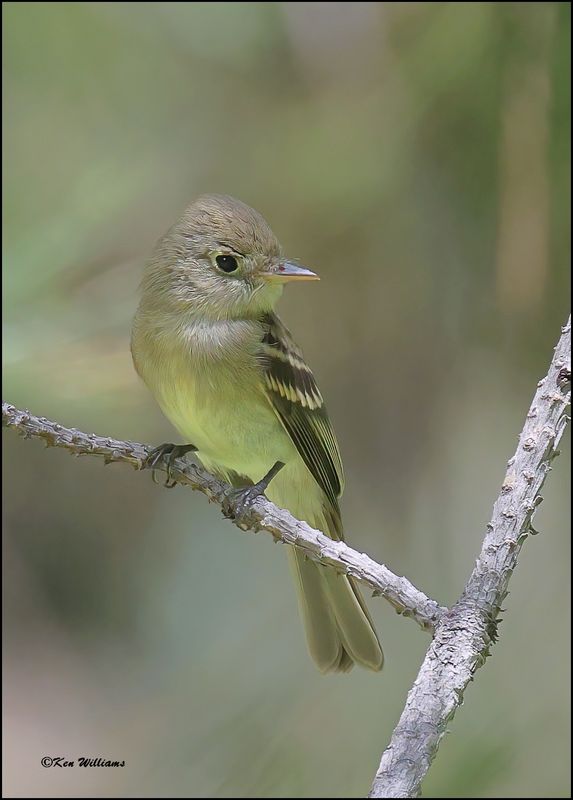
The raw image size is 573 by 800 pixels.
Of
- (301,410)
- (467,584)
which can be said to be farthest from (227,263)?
→ (467,584)

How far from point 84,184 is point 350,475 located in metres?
1.18

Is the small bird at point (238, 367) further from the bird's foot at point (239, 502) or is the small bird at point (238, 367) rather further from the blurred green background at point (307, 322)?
the blurred green background at point (307, 322)

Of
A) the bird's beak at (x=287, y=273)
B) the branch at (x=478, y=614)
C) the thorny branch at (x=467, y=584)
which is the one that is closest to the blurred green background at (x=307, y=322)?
the bird's beak at (x=287, y=273)

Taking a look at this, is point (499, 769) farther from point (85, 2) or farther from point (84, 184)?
point (85, 2)

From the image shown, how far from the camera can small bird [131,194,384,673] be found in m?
2.23

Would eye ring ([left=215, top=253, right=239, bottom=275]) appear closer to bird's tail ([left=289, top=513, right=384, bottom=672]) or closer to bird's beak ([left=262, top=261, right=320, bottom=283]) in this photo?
bird's beak ([left=262, top=261, right=320, bottom=283])

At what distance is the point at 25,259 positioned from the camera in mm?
2564

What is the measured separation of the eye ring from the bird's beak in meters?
0.09

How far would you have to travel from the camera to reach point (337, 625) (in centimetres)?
239

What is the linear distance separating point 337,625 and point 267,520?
602mm

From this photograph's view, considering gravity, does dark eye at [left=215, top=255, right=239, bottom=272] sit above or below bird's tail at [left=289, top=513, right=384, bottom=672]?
above

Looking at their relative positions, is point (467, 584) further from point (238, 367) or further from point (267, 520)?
point (238, 367)

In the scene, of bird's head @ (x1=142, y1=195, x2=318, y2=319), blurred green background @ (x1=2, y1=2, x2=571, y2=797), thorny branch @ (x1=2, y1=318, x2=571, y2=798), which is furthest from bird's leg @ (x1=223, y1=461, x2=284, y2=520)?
blurred green background @ (x1=2, y1=2, x2=571, y2=797)

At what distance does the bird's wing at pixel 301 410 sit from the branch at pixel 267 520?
0.85 ft
